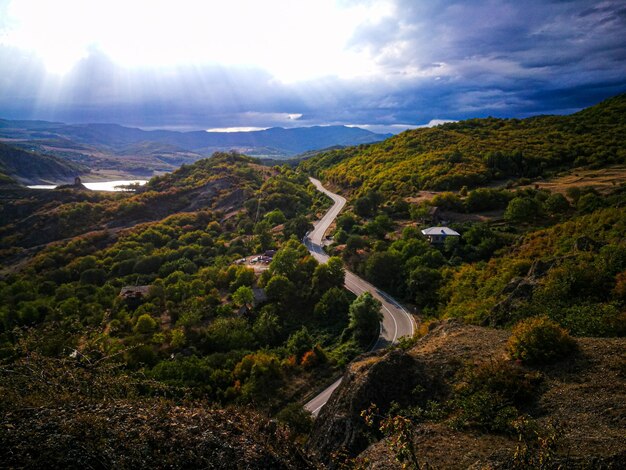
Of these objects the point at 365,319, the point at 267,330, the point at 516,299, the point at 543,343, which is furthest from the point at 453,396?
the point at 267,330

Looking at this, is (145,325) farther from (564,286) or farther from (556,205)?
(556,205)

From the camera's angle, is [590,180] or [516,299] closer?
[516,299]

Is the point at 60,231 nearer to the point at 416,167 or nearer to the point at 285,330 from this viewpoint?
the point at 285,330

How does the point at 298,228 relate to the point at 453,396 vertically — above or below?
below

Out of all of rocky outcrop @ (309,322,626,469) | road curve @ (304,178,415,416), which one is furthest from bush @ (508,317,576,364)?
road curve @ (304,178,415,416)

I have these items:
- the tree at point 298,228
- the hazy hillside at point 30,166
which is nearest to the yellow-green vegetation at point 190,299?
the tree at point 298,228

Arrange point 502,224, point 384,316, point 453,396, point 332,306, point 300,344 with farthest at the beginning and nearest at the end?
point 502,224, point 332,306, point 384,316, point 300,344, point 453,396

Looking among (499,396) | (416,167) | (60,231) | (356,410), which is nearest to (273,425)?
(356,410)
